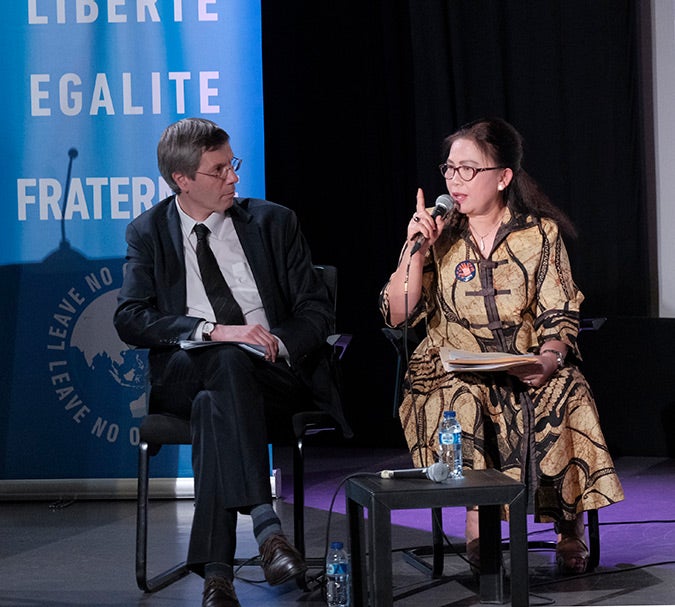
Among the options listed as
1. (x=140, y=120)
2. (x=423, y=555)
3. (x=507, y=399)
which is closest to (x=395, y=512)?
(x=423, y=555)

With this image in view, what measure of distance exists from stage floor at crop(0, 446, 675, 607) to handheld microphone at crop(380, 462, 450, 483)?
162 millimetres

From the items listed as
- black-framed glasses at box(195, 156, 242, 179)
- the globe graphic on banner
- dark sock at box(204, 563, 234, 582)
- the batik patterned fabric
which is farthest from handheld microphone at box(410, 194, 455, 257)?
the globe graphic on banner

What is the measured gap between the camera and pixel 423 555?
3.58 m

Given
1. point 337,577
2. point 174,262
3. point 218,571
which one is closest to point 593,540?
point 337,577

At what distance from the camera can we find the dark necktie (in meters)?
3.43

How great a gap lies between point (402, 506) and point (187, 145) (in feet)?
4.66

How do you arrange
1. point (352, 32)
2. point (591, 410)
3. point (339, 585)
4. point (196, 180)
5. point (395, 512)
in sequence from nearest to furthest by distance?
point (339, 585), point (591, 410), point (196, 180), point (395, 512), point (352, 32)

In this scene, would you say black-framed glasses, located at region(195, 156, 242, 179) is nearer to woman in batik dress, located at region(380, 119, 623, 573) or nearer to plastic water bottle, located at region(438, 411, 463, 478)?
woman in batik dress, located at region(380, 119, 623, 573)

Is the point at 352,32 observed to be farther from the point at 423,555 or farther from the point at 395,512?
the point at 423,555

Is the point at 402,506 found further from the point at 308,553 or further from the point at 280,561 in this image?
the point at 308,553

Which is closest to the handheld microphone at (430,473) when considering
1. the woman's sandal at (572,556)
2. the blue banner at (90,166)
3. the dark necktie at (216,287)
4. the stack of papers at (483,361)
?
the stack of papers at (483,361)

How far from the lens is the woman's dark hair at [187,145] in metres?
3.51

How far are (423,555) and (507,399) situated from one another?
0.61 meters

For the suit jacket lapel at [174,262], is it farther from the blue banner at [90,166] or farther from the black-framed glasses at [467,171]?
the blue banner at [90,166]
